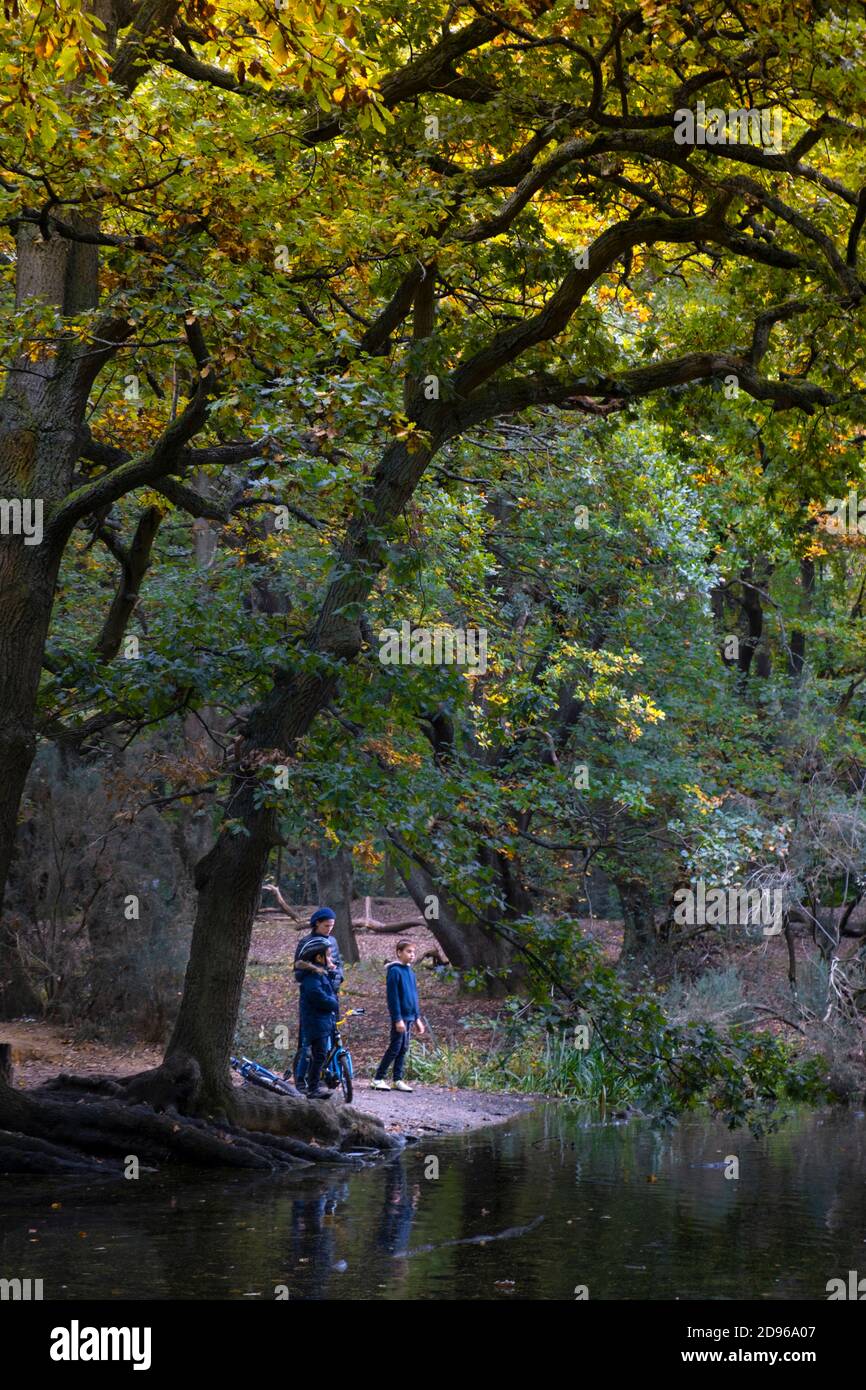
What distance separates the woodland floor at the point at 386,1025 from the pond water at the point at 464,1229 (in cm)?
209

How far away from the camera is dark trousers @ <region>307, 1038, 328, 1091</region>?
632 inches

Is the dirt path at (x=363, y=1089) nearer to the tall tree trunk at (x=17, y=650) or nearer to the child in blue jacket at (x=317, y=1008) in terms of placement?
the child in blue jacket at (x=317, y=1008)

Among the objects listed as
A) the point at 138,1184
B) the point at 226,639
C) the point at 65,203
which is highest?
the point at 65,203

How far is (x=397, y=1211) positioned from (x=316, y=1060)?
4325 mm

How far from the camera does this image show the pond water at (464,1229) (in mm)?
9086

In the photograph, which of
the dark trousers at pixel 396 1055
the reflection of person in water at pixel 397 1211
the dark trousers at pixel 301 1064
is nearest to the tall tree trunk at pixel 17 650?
the reflection of person in water at pixel 397 1211

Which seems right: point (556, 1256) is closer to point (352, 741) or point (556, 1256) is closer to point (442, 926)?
point (352, 741)

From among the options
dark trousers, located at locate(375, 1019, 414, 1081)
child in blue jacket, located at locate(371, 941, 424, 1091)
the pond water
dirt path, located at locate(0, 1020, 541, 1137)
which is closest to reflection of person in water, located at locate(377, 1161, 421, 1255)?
the pond water

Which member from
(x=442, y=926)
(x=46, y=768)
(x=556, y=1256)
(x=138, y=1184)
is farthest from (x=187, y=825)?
(x=556, y=1256)

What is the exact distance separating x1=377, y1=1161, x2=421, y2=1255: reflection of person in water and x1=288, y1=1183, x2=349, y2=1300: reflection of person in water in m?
0.37

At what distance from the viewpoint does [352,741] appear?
1355 cm

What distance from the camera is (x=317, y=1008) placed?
16.1m

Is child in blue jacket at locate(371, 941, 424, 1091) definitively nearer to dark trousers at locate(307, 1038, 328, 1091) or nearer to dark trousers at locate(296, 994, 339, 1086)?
dark trousers at locate(296, 994, 339, 1086)

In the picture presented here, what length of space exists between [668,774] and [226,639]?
11.4 metres
